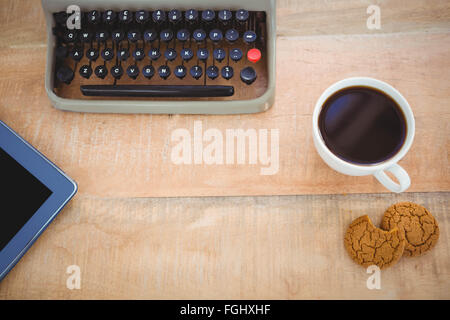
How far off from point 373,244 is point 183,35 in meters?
0.57

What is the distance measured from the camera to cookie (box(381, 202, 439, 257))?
0.72 m

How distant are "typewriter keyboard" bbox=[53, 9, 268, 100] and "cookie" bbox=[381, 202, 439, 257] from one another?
0.38m

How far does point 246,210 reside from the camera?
78 centimetres

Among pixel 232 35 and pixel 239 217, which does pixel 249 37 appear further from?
pixel 239 217

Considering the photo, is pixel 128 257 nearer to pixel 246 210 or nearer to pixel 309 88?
pixel 246 210

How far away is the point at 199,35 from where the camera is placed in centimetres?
80

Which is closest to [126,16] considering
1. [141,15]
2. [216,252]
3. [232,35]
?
[141,15]

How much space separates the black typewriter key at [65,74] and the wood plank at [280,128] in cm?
7

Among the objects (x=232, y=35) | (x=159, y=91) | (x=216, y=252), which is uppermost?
(x=232, y=35)

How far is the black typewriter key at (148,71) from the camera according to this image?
0.81 meters

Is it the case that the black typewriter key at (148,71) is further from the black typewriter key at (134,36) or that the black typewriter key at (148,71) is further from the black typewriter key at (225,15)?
the black typewriter key at (225,15)

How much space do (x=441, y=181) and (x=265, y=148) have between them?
0.36 m

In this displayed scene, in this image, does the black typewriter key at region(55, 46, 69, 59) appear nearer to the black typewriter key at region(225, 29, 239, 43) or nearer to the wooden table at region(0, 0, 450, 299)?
the wooden table at region(0, 0, 450, 299)

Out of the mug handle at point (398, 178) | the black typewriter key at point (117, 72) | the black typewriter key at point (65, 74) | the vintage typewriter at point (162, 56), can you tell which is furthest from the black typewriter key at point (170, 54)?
the mug handle at point (398, 178)
